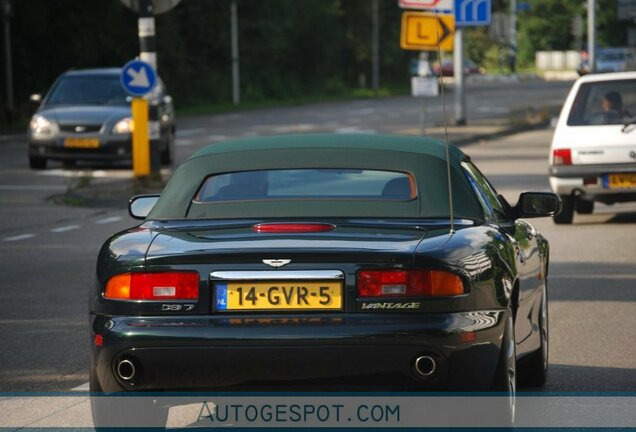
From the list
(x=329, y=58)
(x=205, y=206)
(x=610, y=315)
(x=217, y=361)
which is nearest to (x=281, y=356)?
(x=217, y=361)

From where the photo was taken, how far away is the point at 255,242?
20.6 feet

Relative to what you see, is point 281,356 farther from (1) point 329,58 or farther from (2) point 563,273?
(1) point 329,58

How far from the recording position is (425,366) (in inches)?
240

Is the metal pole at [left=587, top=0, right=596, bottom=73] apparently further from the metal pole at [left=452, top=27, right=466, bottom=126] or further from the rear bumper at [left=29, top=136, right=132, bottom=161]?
the rear bumper at [left=29, top=136, right=132, bottom=161]

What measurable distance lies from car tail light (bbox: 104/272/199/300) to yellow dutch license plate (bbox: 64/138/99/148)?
65.7 ft

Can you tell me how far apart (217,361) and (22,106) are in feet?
134

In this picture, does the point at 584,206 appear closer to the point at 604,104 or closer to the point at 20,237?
the point at 604,104

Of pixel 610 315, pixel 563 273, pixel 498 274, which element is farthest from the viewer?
pixel 563 273

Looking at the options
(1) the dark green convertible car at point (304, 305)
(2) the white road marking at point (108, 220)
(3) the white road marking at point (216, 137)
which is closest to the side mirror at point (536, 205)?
(1) the dark green convertible car at point (304, 305)

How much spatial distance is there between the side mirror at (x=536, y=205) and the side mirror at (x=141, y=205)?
5.50ft

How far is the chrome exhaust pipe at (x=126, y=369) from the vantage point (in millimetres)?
6180

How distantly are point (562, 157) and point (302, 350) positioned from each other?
11.8 meters

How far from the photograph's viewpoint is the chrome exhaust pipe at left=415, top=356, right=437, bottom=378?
607 centimetres

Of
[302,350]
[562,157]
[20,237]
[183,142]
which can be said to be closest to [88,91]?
[183,142]
